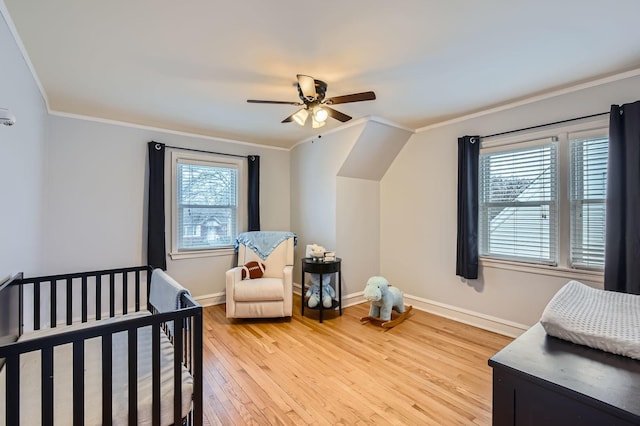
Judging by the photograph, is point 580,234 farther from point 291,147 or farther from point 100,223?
point 100,223

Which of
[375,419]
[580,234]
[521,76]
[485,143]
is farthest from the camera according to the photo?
[485,143]

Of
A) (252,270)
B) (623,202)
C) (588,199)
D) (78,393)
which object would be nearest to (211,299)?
(252,270)

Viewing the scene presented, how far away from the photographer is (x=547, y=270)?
275 cm

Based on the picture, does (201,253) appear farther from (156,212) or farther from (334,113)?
(334,113)

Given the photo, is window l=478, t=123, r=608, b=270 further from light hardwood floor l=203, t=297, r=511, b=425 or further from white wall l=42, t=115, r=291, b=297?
white wall l=42, t=115, r=291, b=297

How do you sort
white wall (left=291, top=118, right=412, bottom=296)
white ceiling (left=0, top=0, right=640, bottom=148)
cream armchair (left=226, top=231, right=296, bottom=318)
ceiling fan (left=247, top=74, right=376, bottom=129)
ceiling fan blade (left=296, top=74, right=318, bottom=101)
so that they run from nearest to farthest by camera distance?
1. white ceiling (left=0, top=0, right=640, bottom=148)
2. ceiling fan blade (left=296, top=74, right=318, bottom=101)
3. ceiling fan (left=247, top=74, right=376, bottom=129)
4. cream armchair (left=226, top=231, right=296, bottom=318)
5. white wall (left=291, top=118, right=412, bottom=296)

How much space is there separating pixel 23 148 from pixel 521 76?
3.85m

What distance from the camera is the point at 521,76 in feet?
7.77

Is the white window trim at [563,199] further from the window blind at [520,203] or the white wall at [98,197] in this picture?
the white wall at [98,197]

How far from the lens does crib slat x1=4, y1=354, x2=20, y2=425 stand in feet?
3.37

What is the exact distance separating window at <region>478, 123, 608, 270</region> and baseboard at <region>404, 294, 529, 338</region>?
0.66m

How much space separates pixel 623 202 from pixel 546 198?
557 mm

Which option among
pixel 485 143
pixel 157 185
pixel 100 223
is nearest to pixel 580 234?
pixel 485 143

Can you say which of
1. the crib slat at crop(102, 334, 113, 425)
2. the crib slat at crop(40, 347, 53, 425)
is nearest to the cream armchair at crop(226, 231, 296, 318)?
the crib slat at crop(102, 334, 113, 425)
